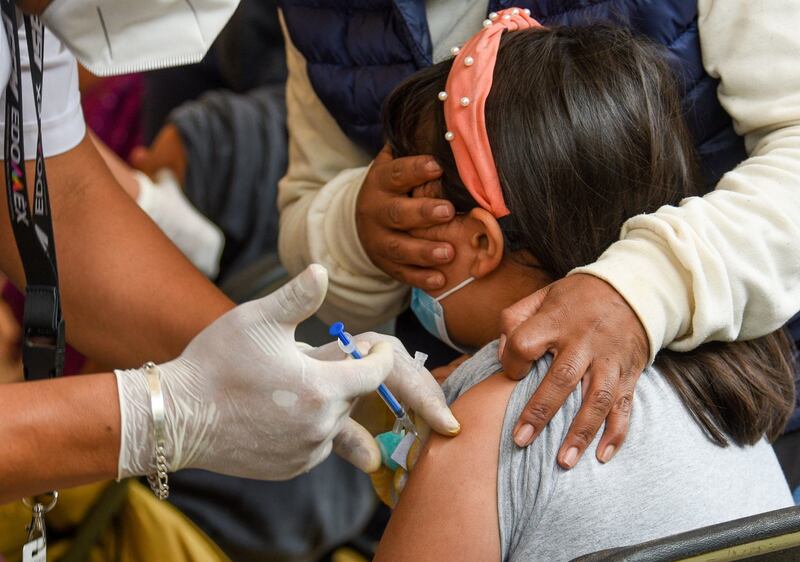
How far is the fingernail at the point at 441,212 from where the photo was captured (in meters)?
1.33

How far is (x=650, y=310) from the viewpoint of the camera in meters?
1.17

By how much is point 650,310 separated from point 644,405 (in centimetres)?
12

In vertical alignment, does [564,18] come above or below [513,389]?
above

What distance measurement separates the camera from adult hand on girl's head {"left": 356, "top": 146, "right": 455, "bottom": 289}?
4.43ft

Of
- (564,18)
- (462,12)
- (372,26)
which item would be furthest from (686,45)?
(372,26)

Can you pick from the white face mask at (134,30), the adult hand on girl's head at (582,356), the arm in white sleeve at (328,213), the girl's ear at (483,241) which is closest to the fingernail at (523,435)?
the adult hand on girl's head at (582,356)

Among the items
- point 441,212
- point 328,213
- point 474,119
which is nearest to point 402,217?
point 441,212

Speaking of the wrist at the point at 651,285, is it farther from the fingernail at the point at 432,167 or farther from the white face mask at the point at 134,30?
the white face mask at the point at 134,30

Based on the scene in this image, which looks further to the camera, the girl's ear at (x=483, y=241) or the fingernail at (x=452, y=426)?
the girl's ear at (x=483, y=241)

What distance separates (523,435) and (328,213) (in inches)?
25.8

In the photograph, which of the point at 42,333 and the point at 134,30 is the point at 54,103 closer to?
the point at 134,30

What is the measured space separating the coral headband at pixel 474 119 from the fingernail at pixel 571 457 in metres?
0.33

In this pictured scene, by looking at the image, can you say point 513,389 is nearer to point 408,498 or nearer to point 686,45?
point 408,498

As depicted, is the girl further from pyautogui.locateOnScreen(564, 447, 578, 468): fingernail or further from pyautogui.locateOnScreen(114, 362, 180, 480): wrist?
pyautogui.locateOnScreen(114, 362, 180, 480): wrist
